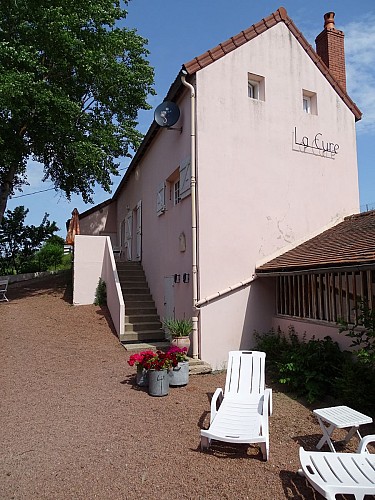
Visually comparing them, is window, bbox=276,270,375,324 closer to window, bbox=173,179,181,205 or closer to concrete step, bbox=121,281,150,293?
window, bbox=173,179,181,205

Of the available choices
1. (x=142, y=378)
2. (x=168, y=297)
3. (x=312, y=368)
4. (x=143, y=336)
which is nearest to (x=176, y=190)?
(x=168, y=297)

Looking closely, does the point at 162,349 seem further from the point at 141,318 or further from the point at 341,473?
the point at 341,473

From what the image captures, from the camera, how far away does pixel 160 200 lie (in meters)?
11.4

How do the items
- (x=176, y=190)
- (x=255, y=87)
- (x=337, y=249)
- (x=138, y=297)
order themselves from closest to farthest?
1. (x=337, y=249)
2. (x=255, y=87)
3. (x=176, y=190)
4. (x=138, y=297)

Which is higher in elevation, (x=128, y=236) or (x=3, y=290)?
(x=128, y=236)

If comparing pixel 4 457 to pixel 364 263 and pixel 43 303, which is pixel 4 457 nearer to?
pixel 364 263

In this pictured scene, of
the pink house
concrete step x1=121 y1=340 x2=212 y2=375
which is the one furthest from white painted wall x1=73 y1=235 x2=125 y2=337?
concrete step x1=121 y1=340 x2=212 y2=375

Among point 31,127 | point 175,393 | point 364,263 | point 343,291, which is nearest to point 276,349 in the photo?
point 343,291

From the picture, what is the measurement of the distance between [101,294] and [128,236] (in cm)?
429

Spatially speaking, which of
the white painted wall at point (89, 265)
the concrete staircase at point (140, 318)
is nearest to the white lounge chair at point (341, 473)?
the concrete staircase at point (140, 318)

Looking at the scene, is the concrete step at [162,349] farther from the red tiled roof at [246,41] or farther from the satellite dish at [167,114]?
the red tiled roof at [246,41]

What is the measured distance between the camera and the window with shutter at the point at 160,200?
11109 mm

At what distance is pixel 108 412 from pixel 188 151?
232 inches

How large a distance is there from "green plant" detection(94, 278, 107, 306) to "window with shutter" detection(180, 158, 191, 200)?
5490 mm
